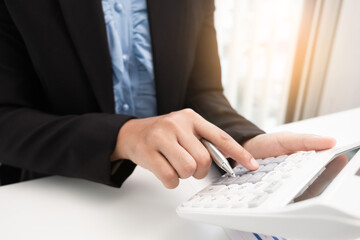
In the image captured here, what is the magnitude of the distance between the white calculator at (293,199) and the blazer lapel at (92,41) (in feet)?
1.21

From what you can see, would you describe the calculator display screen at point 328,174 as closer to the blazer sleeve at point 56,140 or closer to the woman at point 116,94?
the woman at point 116,94

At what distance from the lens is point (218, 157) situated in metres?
0.41

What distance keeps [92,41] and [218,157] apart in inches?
15.5

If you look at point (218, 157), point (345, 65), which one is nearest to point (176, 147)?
point (218, 157)

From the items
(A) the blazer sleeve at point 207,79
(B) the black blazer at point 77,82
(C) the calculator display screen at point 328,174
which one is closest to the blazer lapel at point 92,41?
(B) the black blazer at point 77,82

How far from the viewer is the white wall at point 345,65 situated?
4.74ft

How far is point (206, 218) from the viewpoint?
33 cm

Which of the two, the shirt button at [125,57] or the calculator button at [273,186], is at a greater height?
the shirt button at [125,57]

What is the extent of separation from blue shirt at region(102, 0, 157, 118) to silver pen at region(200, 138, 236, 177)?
1.17 ft

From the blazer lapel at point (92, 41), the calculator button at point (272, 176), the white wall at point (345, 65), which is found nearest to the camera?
the calculator button at point (272, 176)

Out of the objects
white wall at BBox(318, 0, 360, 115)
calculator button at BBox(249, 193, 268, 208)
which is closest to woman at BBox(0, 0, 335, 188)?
calculator button at BBox(249, 193, 268, 208)

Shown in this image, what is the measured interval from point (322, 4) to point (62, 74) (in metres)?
1.50

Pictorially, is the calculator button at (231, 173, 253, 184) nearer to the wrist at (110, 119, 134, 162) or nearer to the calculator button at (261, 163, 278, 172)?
the calculator button at (261, 163, 278, 172)

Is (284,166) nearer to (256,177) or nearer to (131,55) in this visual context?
(256,177)
